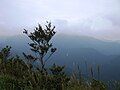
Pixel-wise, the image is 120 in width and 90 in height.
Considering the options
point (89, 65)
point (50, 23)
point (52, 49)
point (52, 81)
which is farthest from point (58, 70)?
point (89, 65)

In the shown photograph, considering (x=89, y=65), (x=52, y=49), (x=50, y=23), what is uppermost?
(x=50, y=23)

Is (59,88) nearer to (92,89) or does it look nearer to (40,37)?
(92,89)

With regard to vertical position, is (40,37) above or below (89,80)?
above

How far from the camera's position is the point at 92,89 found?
7.50 metres

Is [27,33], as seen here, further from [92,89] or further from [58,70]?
[92,89]

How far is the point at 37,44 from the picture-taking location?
100 feet

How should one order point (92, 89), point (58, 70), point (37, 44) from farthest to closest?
point (37, 44) → point (58, 70) → point (92, 89)

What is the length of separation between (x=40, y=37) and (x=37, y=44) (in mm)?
745

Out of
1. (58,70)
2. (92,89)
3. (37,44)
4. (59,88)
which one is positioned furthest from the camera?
(37,44)

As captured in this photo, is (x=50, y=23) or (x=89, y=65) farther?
(x=50, y=23)

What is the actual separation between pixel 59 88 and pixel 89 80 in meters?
2.06

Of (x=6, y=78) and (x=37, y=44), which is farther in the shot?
(x=37, y=44)

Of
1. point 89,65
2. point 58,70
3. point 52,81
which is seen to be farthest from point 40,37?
point 89,65

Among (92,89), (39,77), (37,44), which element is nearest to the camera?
(92,89)
